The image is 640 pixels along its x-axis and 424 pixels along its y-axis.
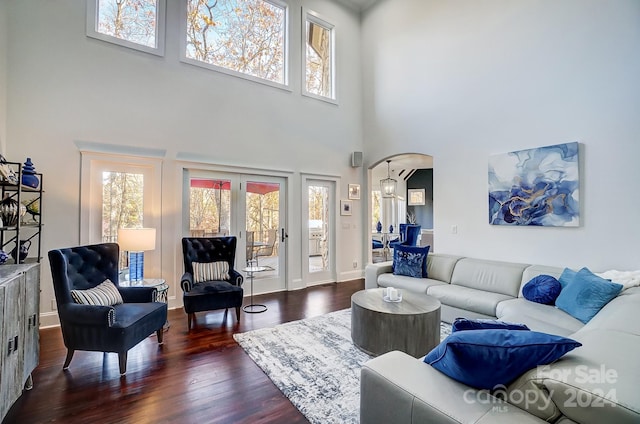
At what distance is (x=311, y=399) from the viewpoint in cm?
224

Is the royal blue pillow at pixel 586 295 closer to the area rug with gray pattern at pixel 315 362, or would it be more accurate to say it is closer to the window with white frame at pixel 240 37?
the area rug with gray pattern at pixel 315 362

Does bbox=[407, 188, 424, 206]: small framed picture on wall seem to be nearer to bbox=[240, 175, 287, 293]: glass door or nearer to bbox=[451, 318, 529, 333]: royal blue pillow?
bbox=[240, 175, 287, 293]: glass door

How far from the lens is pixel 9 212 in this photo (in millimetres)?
2854

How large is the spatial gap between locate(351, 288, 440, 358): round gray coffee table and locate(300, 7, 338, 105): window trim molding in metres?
4.42

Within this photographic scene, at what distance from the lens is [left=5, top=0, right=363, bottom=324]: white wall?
3.60m

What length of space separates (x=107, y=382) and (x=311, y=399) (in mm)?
1697

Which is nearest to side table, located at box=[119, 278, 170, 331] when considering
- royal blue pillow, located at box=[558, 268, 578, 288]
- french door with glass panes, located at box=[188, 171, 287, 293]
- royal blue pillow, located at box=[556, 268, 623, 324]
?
french door with glass panes, located at box=[188, 171, 287, 293]

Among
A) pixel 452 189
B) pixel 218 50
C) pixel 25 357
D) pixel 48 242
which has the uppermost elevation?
pixel 218 50

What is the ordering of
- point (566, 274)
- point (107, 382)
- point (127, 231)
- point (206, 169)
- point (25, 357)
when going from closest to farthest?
point (25, 357) < point (107, 382) < point (566, 274) < point (127, 231) < point (206, 169)

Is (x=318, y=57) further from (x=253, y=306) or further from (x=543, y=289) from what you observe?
(x=543, y=289)

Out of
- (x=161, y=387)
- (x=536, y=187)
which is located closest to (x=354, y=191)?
(x=536, y=187)

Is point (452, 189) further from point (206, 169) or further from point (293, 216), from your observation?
point (206, 169)

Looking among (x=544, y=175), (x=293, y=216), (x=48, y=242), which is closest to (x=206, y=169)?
(x=293, y=216)

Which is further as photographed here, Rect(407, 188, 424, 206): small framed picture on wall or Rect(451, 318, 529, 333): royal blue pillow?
Rect(407, 188, 424, 206): small framed picture on wall
